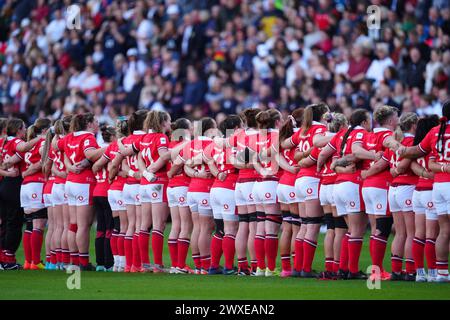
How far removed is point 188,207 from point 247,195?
1031 mm

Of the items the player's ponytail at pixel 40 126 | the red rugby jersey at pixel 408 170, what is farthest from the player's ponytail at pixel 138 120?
the red rugby jersey at pixel 408 170

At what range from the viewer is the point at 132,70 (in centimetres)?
2984

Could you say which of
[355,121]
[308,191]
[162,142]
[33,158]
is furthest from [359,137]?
[33,158]

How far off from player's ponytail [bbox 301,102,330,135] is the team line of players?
13 millimetres

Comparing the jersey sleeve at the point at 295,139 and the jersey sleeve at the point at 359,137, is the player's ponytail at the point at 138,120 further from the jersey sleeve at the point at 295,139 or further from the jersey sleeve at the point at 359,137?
the jersey sleeve at the point at 359,137

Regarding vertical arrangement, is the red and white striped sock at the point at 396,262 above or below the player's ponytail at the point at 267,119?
below

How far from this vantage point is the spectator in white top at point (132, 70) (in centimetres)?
2964

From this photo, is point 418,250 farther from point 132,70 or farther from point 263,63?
point 132,70

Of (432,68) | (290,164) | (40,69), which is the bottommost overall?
(290,164)

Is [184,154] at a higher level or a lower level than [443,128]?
lower

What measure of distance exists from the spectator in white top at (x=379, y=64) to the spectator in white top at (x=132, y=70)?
718 centimetres

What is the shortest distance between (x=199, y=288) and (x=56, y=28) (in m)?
20.4

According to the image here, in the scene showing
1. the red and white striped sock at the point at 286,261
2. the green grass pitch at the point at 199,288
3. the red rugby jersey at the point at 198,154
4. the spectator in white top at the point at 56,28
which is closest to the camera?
the green grass pitch at the point at 199,288
